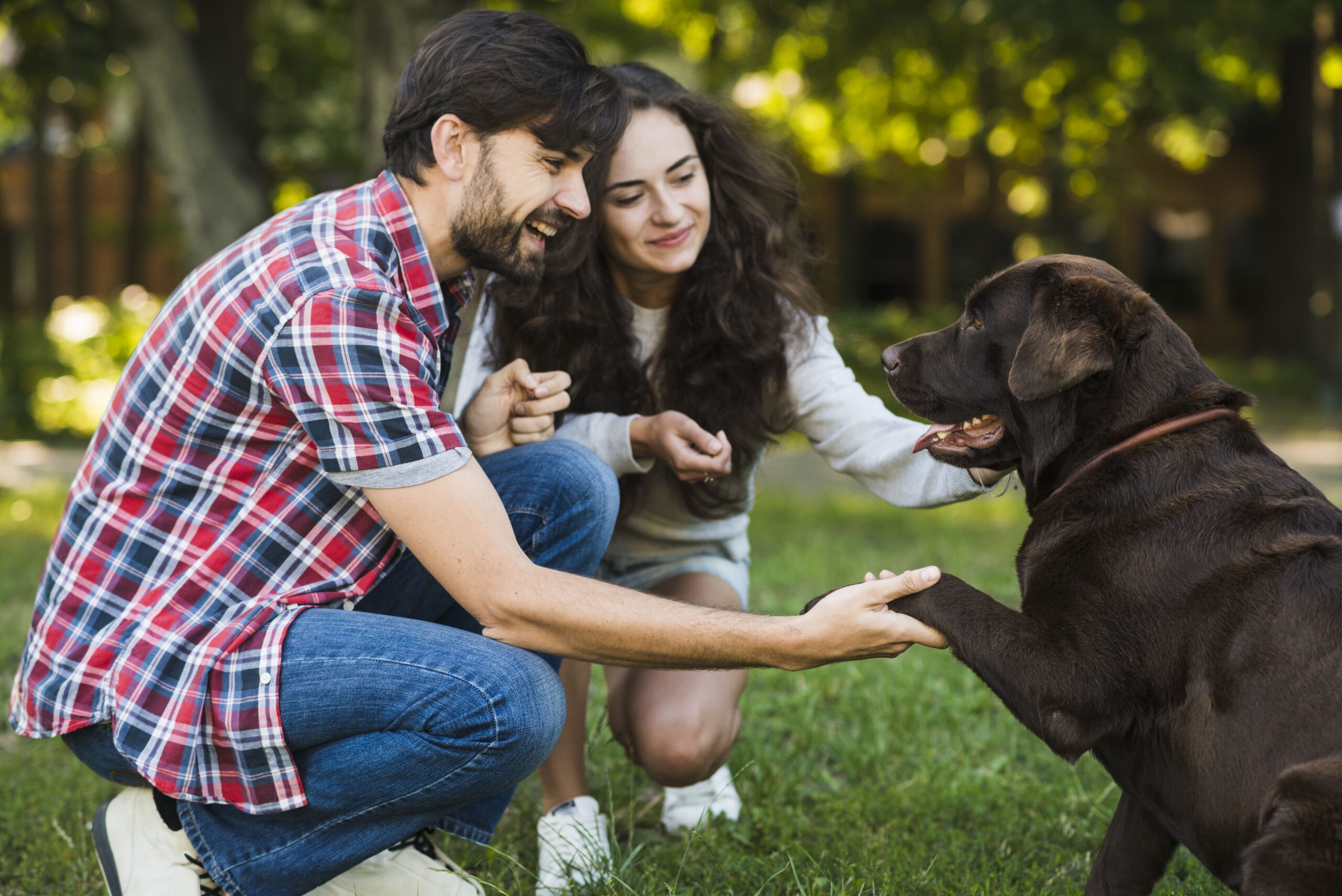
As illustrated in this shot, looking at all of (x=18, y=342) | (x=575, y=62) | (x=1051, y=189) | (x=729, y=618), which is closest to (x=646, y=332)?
(x=575, y=62)

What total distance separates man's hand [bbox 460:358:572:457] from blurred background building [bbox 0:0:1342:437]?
17.9 ft

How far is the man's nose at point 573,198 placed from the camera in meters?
2.67

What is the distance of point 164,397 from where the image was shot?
2.43m

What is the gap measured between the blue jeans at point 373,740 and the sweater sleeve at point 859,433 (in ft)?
3.35

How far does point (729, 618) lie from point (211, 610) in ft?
3.36

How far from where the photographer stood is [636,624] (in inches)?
94.0

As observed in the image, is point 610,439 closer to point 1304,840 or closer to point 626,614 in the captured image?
point 626,614

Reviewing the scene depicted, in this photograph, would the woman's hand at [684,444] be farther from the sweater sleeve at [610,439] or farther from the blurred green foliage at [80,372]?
the blurred green foliage at [80,372]

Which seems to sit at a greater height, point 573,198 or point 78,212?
point 573,198

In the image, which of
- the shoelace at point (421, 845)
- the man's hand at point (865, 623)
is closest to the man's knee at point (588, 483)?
the man's hand at point (865, 623)

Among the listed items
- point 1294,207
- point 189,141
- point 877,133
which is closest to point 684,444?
point 189,141

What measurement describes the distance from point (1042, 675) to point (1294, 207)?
1675 centimetres

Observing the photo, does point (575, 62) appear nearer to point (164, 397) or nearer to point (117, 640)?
point (164, 397)

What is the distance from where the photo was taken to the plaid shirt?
2.26 metres
